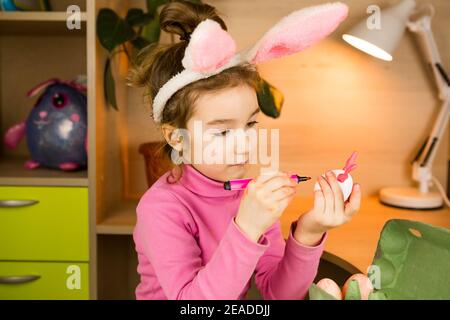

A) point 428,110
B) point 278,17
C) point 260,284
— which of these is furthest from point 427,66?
point 260,284

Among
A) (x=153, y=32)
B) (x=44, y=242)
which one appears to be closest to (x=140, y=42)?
(x=153, y=32)

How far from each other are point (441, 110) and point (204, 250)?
881 millimetres

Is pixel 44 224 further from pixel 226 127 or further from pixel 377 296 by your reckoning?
pixel 377 296

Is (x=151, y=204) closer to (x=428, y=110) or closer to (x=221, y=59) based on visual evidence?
(x=221, y=59)

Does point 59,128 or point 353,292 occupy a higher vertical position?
point 59,128

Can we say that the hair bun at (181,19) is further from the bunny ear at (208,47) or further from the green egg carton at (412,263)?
the green egg carton at (412,263)

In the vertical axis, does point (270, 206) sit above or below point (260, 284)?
above

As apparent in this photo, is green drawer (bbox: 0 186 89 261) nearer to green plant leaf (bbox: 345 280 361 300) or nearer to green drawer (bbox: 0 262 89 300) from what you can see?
green drawer (bbox: 0 262 89 300)

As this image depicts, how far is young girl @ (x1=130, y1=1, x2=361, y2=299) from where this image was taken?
28.5 inches

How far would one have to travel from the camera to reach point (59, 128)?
1.44 meters

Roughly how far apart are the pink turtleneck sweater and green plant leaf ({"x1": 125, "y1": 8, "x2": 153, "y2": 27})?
1.98 ft

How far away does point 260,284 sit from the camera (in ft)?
3.09

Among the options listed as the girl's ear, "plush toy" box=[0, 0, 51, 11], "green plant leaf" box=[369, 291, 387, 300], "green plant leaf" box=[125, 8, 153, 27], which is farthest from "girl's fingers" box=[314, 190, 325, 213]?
"plush toy" box=[0, 0, 51, 11]
